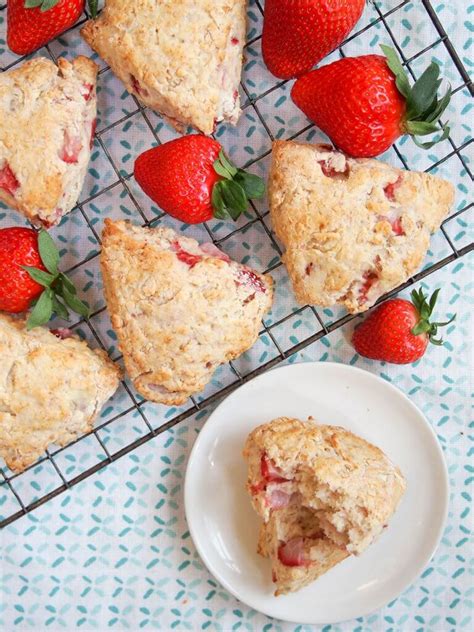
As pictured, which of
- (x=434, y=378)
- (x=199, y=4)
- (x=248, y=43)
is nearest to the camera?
(x=199, y=4)

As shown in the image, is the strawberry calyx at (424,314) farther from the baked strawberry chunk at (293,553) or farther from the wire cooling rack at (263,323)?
the baked strawberry chunk at (293,553)

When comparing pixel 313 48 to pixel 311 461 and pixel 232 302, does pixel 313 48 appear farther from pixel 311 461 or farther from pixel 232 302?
pixel 311 461

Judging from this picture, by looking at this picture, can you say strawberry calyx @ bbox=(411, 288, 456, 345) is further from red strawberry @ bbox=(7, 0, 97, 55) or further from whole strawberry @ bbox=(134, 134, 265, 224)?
red strawberry @ bbox=(7, 0, 97, 55)

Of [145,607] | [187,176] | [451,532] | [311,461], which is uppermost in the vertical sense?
[187,176]

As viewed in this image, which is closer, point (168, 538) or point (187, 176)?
point (187, 176)

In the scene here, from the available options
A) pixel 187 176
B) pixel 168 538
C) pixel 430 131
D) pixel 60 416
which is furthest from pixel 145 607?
pixel 430 131

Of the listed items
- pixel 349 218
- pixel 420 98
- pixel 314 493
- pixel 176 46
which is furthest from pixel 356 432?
pixel 176 46

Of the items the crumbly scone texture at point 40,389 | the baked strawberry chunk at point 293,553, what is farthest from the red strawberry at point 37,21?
the baked strawberry chunk at point 293,553
